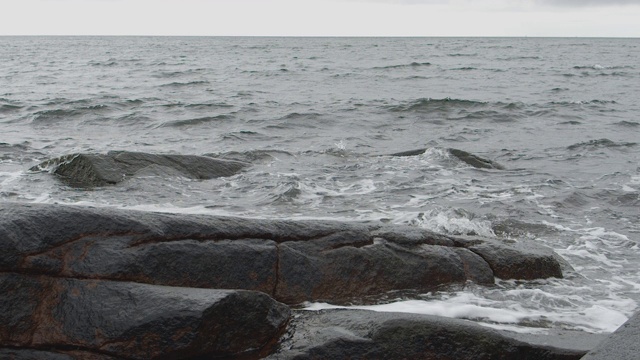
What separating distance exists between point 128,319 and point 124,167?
6.63m

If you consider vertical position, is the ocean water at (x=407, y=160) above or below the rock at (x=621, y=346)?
below

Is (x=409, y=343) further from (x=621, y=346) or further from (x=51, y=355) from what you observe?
(x=51, y=355)

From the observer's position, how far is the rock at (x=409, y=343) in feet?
12.6

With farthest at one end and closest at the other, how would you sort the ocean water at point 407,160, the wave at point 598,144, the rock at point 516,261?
1. the wave at point 598,144
2. the ocean water at point 407,160
3. the rock at point 516,261

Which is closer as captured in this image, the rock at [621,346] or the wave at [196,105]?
the rock at [621,346]

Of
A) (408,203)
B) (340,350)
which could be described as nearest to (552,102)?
(408,203)

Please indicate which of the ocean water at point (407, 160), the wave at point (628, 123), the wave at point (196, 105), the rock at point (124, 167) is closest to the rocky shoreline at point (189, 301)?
the ocean water at point (407, 160)

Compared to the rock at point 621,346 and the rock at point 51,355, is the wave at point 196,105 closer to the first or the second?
the rock at point 51,355

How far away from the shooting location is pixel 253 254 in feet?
15.2

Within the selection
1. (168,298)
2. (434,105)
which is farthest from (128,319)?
(434,105)

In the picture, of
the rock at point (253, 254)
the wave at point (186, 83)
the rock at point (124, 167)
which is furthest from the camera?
the wave at point (186, 83)

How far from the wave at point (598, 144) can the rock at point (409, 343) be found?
36.6 ft

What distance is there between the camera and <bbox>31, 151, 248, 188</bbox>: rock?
9.69 metres

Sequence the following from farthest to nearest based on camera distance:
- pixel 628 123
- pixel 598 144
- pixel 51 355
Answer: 1. pixel 628 123
2. pixel 598 144
3. pixel 51 355
